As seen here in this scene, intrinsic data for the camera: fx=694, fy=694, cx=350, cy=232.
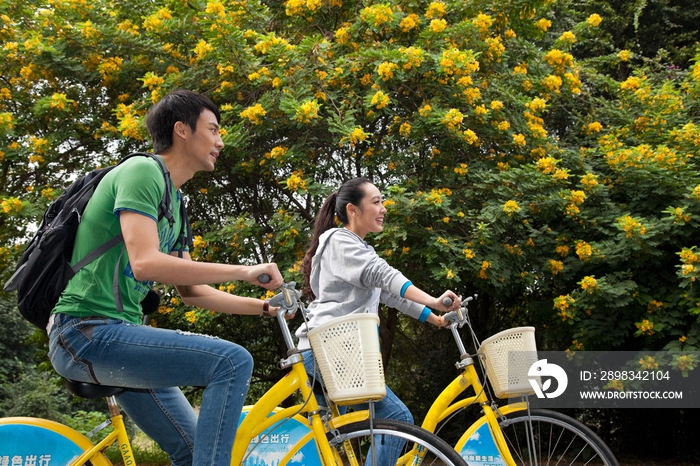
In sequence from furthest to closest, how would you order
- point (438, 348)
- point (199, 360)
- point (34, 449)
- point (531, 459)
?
point (438, 348) → point (531, 459) → point (34, 449) → point (199, 360)

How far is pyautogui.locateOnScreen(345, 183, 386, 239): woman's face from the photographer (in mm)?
3434

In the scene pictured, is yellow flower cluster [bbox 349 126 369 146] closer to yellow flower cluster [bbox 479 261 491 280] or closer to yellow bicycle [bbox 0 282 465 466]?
yellow flower cluster [bbox 479 261 491 280]

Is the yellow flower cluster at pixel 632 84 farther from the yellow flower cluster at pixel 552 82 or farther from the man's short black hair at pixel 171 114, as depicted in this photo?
the man's short black hair at pixel 171 114

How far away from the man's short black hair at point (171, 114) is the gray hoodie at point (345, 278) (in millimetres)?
1068

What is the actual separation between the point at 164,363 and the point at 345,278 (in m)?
1.17

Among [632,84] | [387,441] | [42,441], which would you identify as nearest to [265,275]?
[387,441]

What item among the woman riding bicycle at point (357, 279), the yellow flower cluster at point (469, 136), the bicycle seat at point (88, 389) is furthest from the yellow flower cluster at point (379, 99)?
the bicycle seat at point (88, 389)

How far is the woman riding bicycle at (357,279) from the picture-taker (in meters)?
2.97

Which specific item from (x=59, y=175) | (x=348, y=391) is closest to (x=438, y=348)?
(x=59, y=175)

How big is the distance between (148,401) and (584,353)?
4446mm

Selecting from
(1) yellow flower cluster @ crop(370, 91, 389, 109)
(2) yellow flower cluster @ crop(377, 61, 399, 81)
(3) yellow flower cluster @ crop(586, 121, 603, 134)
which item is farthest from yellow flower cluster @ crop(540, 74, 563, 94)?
(1) yellow flower cluster @ crop(370, 91, 389, 109)

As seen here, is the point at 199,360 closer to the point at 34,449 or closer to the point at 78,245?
the point at 78,245

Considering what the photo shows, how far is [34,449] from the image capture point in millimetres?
2551

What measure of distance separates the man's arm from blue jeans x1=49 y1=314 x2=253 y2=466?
225 millimetres
